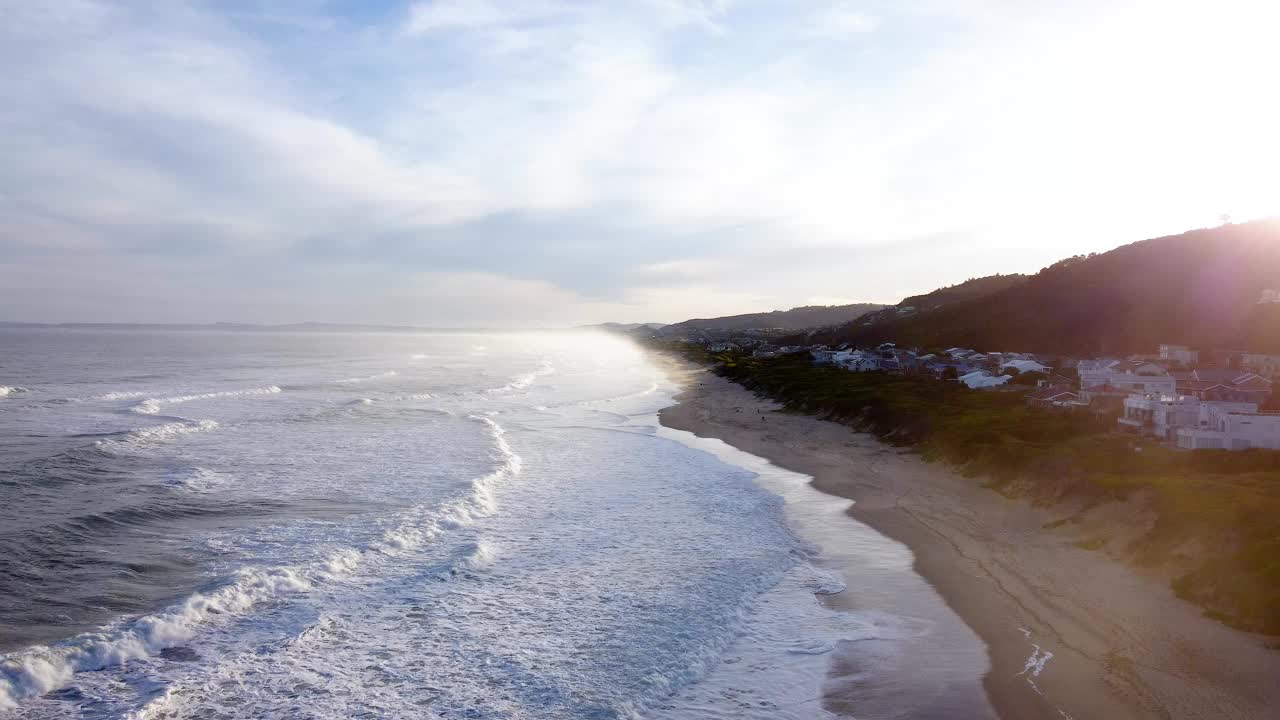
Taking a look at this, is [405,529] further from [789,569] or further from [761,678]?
[761,678]

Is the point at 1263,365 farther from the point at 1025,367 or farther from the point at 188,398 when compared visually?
the point at 188,398

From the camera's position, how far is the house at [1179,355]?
204 ft

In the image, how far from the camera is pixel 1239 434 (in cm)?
2658

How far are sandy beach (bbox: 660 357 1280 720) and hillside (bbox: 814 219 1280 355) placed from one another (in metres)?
61.8

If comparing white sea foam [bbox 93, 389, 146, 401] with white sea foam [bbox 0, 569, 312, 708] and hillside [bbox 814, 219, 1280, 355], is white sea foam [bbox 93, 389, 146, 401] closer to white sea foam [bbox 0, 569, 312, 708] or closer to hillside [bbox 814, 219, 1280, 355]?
white sea foam [bbox 0, 569, 312, 708]

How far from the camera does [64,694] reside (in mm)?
10898

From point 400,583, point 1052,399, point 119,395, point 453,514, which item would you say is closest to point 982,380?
point 1052,399

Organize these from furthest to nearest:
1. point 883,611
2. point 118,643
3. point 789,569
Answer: point 789,569
point 883,611
point 118,643

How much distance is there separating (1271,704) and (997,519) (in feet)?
36.9

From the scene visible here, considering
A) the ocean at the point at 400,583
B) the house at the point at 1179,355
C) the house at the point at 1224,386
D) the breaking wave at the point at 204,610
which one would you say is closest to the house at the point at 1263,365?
the house at the point at 1179,355

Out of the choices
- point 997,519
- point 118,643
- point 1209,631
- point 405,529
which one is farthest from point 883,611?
point 118,643

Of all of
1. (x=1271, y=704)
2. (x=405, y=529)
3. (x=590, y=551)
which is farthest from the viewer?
(x=405, y=529)

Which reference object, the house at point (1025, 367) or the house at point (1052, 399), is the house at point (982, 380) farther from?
the house at point (1052, 399)

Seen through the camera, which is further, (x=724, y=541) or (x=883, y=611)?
(x=724, y=541)
